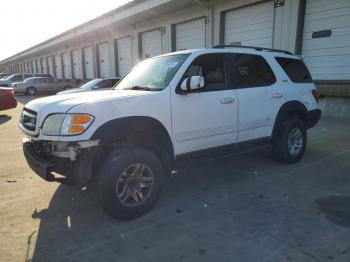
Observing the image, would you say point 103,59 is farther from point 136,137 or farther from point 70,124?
point 70,124

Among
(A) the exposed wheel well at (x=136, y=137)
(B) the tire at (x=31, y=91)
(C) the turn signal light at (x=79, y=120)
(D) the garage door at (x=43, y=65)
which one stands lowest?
(B) the tire at (x=31, y=91)

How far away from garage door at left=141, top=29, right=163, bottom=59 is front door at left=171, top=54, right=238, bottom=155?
14.8 meters

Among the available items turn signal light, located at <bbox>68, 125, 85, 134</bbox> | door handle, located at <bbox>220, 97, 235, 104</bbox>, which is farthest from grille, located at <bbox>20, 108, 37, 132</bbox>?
door handle, located at <bbox>220, 97, 235, 104</bbox>

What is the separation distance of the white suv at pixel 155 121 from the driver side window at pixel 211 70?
0.6 inches

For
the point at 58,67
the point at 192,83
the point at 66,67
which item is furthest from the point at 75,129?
the point at 58,67

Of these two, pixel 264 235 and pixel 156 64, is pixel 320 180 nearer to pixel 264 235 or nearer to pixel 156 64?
pixel 264 235

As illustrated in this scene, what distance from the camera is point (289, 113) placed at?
5.42 meters

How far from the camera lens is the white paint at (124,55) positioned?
21.9m

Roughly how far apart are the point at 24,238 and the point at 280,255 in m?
2.56

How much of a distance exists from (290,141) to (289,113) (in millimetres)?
496

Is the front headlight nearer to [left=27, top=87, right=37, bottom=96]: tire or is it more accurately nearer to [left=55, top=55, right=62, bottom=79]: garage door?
[left=27, top=87, right=37, bottom=96]: tire

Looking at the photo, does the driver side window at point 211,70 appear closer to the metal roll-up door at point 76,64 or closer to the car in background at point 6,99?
the car in background at point 6,99

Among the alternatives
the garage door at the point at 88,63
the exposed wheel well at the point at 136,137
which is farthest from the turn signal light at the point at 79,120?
the garage door at the point at 88,63

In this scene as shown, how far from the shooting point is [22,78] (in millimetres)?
27406
